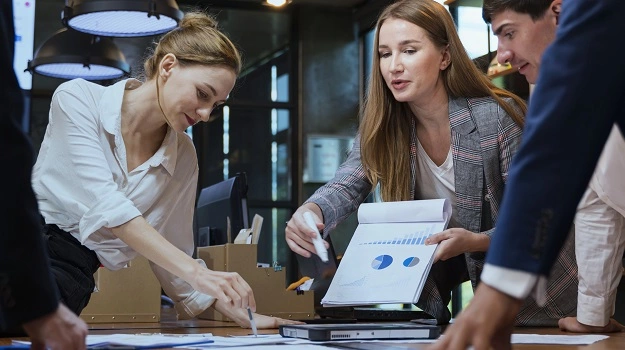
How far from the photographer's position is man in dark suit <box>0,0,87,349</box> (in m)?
0.79

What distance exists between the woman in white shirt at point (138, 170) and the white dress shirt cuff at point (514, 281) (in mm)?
1055

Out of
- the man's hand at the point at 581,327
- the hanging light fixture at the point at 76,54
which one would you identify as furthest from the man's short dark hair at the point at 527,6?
the hanging light fixture at the point at 76,54

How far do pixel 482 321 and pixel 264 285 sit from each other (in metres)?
1.89

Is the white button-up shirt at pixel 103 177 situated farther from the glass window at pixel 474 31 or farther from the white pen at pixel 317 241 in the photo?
the glass window at pixel 474 31

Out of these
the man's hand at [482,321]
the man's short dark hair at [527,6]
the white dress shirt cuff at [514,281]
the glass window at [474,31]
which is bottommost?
the man's hand at [482,321]

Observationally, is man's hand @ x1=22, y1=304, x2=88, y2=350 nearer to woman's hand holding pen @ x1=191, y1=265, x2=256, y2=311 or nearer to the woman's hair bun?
woman's hand holding pen @ x1=191, y1=265, x2=256, y2=311

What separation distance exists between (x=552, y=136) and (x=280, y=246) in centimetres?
760

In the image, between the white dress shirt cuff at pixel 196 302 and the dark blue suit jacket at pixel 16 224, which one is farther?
the white dress shirt cuff at pixel 196 302

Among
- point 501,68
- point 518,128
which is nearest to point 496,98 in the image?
point 518,128

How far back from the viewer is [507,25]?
6.38 feet

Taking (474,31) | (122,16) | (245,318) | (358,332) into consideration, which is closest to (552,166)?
(358,332)

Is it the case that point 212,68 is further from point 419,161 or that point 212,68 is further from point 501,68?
point 501,68

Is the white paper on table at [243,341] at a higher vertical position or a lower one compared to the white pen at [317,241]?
lower

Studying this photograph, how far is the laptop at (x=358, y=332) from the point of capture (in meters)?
1.54
